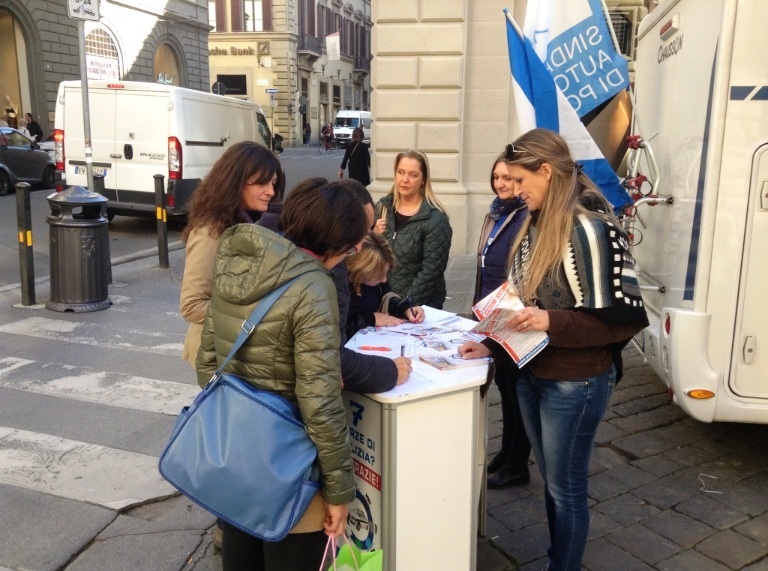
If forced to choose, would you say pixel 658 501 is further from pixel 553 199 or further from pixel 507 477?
pixel 553 199

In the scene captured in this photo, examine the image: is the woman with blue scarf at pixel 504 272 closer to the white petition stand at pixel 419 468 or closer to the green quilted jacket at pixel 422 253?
the green quilted jacket at pixel 422 253

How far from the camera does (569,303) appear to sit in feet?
8.25

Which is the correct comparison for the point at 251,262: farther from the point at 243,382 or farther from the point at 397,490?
the point at 397,490

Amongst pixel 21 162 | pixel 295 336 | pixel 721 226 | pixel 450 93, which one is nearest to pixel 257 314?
pixel 295 336

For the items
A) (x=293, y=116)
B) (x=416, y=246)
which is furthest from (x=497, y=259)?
(x=293, y=116)

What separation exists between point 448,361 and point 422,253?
4.99 ft

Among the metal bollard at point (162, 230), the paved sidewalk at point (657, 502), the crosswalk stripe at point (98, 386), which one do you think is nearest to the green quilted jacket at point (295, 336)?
the paved sidewalk at point (657, 502)

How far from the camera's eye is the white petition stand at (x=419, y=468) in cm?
242

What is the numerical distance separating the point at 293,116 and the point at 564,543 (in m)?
44.8

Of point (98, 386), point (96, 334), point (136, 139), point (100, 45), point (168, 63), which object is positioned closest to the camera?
point (98, 386)

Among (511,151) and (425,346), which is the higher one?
(511,151)

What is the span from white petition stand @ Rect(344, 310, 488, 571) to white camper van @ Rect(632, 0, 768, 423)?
5.22 ft

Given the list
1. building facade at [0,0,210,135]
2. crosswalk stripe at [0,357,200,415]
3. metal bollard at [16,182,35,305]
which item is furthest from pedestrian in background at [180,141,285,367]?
building facade at [0,0,210,135]

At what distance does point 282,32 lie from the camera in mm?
44625
